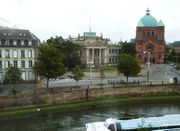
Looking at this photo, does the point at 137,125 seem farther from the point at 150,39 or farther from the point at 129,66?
the point at 150,39

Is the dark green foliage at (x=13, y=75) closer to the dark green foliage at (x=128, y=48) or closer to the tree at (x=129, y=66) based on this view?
the tree at (x=129, y=66)

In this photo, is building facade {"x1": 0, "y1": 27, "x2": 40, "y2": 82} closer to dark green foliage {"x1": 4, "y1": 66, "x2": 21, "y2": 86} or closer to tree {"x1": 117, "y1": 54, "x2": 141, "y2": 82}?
dark green foliage {"x1": 4, "y1": 66, "x2": 21, "y2": 86}

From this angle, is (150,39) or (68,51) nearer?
(68,51)

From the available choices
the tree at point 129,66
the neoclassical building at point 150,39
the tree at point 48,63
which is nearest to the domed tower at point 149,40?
the neoclassical building at point 150,39

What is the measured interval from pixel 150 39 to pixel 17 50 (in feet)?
331

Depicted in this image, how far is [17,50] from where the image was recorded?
322ft

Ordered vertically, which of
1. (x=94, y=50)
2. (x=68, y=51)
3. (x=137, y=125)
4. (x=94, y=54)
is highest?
(x=94, y=50)

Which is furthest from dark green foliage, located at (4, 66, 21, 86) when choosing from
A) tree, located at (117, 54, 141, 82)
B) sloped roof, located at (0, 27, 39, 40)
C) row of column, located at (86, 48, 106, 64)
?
row of column, located at (86, 48, 106, 64)

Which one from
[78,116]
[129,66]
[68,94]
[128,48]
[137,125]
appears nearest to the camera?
[137,125]

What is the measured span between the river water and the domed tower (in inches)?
4151

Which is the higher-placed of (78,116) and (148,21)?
(148,21)

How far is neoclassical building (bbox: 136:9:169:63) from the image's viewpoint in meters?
188

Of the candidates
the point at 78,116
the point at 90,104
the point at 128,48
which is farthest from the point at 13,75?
the point at 128,48

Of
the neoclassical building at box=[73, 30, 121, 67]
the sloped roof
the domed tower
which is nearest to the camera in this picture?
the sloped roof
